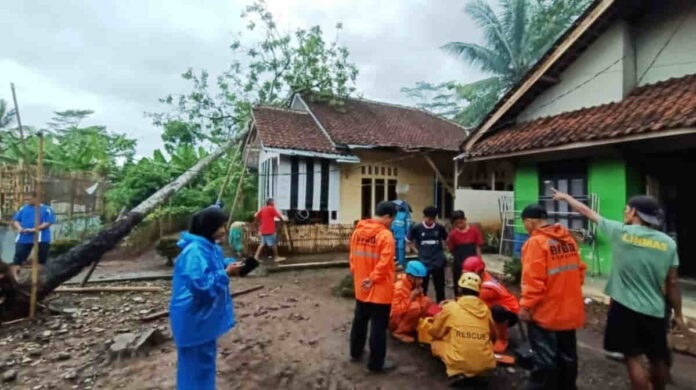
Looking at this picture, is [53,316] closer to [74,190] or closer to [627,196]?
[74,190]

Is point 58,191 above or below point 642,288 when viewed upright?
above

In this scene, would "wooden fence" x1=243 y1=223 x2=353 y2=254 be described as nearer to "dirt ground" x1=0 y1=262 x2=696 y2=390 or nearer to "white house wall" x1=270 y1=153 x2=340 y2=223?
"white house wall" x1=270 y1=153 x2=340 y2=223

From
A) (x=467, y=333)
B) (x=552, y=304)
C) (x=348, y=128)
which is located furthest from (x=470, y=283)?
(x=348, y=128)

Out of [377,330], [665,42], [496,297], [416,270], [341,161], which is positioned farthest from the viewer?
[341,161]

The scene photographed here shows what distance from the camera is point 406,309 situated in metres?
4.72

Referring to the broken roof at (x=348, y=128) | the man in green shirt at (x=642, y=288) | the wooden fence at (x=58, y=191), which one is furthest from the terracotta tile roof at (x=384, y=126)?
the man in green shirt at (x=642, y=288)

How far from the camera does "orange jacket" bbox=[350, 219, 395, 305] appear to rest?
12.7ft

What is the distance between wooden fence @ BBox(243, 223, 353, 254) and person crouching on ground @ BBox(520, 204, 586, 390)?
28.1 ft

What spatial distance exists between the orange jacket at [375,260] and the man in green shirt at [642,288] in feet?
5.81

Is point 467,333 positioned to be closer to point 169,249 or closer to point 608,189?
point 608,189

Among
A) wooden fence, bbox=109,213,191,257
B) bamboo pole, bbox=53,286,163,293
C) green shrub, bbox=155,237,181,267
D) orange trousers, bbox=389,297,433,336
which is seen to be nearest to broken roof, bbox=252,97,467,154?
green shrub, bbox=155,237,181,267

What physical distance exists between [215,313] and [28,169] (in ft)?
28.4

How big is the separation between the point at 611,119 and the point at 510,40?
14.4 metres

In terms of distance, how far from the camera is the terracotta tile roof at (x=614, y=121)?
5.61 m
